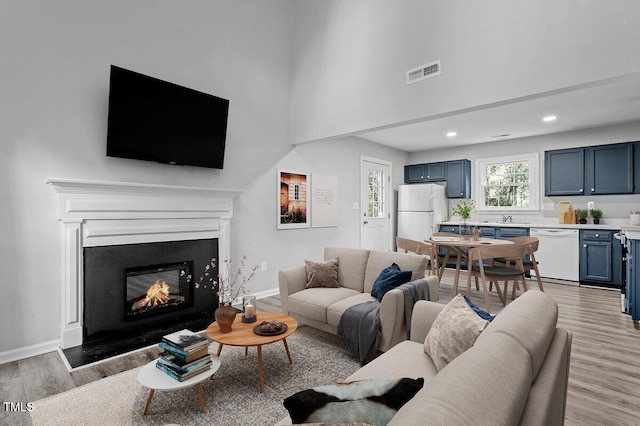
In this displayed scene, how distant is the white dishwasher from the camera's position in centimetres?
509

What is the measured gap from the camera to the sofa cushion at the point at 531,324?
1.03 meters

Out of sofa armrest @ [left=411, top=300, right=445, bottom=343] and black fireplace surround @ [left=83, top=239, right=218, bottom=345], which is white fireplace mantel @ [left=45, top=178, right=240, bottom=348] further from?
sofa armrest @ [left=411, top=300, right=445, bottom=343]

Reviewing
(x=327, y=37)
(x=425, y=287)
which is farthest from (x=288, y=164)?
(x=425, y=287)

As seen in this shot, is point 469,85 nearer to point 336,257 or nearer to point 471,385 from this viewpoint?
point 336,257

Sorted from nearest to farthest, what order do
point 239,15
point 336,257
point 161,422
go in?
point 161,422 < point 336,257 < point 239,15

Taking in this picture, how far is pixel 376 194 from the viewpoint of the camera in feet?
21.7

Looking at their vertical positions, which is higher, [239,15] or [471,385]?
[239,15]

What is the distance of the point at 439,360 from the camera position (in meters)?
1.50

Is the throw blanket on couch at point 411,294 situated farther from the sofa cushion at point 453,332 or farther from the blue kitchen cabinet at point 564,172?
the blue kitchen cabinet at point 564,172

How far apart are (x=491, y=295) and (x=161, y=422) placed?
4.27m

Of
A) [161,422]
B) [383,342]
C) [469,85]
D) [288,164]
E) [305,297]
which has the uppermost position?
[469,85]

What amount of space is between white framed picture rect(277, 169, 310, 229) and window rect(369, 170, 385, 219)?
1881 millimetres

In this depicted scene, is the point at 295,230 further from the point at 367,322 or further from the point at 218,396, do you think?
the point at 218,396

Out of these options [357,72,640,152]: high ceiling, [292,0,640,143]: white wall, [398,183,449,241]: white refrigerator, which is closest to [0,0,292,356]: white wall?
[292,0,640,143]: white wall
